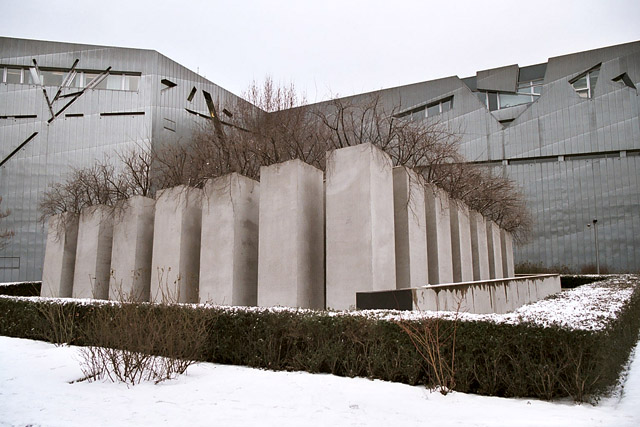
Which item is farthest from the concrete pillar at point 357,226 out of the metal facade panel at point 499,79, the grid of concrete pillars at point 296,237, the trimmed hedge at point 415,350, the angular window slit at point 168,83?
the metal facade panel at point 499,79

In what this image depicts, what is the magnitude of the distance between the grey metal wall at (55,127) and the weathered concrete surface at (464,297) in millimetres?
21078

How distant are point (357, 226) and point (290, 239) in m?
1.62

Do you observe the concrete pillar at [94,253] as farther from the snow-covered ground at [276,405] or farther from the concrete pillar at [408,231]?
the concrete pillar at [408,231]

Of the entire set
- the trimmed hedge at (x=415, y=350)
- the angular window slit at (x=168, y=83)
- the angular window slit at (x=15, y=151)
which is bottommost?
the trimmed hedge at (x=415, y=350)

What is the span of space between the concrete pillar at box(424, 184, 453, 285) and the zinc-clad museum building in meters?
14.7

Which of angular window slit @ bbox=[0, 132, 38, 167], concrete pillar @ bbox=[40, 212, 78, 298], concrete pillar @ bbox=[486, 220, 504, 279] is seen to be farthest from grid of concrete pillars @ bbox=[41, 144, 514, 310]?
angular window slit @ bbox=[0, 132, 38, 167]

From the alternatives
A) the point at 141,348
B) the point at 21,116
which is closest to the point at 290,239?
the point at 141,348

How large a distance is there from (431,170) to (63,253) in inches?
583

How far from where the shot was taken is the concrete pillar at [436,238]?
12.8 metres

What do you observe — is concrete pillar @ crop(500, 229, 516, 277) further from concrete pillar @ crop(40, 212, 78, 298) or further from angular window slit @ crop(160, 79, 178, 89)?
angular window slit @ crop(160, 79, 178, 89)

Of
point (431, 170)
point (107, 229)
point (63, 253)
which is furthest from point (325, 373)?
point (63, 253)

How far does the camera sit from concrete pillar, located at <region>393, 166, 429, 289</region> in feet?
35.9

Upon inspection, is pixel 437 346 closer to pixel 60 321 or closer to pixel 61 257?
pixel 60 321

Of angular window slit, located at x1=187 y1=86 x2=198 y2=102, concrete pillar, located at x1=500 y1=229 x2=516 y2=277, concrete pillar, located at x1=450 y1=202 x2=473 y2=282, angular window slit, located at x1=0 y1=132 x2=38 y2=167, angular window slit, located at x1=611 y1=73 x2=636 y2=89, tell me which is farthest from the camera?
angular window slit, located at x1=611 y1=73 x2=636 y2=89
